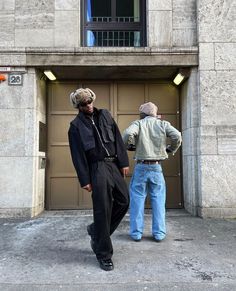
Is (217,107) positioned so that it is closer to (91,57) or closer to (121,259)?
(91,57)

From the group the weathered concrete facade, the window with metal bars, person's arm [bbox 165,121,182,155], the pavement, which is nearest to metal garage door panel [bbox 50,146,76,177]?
the weathered concrete facade


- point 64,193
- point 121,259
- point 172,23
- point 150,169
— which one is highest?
point 172,23

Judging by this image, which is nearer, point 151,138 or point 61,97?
point 151,138

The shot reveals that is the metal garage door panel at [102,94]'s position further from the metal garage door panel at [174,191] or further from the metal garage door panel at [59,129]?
the metal garage door panel at [174,191]

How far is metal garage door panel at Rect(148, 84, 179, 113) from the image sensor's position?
22.4ft

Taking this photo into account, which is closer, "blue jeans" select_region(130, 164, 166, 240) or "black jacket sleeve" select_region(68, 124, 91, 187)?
"black jacket sleeve" select_region(68, 124, 91, 187)

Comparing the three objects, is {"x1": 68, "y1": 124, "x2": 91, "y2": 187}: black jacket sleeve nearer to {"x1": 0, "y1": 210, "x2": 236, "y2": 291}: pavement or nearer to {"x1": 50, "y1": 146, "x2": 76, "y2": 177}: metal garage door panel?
{"x1": 0, "y1": 210, "x2": 236, "y2": 291}: pavement

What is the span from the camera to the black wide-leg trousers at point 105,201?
350cm

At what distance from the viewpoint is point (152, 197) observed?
451cm

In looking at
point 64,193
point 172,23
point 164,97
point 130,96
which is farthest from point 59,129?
point 172,23

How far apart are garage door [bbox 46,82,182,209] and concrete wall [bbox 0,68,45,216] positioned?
70 centimetres

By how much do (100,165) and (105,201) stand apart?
16.5 inches

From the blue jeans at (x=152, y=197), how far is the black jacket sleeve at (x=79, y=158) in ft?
3.73

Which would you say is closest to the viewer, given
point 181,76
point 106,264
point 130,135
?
point 106,264
